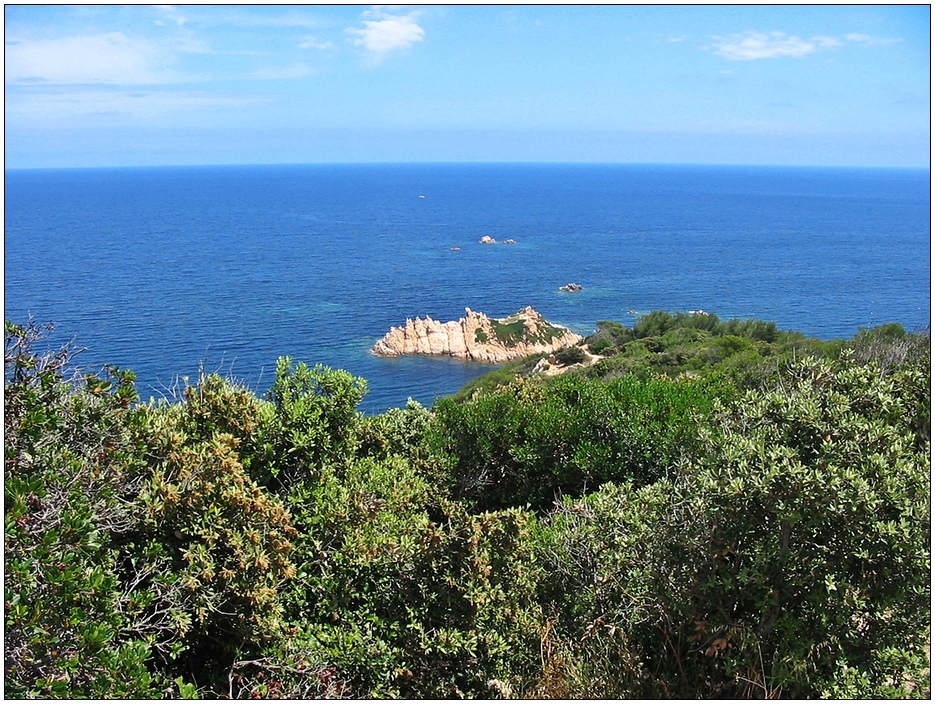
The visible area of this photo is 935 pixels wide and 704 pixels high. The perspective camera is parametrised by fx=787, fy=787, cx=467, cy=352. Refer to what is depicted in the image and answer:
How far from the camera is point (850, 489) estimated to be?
519 cm

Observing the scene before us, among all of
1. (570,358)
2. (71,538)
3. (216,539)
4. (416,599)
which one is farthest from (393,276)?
(71,538)

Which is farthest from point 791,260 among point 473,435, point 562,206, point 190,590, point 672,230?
point 190,590

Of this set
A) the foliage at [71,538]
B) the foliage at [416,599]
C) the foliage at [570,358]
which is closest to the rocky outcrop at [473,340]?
the foliage at [570,358]

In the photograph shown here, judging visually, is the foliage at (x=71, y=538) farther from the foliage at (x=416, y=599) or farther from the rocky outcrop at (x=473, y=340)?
the rocky outcrop at (x=473, y=340)

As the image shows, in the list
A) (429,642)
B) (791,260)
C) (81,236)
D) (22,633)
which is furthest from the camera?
(81,236)

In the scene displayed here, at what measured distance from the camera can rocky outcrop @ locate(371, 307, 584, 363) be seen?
68.2 metres

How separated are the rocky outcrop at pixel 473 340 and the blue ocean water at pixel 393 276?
6.22 feet

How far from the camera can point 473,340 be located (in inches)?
2709

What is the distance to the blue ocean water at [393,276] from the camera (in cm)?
6856

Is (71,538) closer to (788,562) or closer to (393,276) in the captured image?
(788,562)

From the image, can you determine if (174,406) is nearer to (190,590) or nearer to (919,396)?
(190,590)

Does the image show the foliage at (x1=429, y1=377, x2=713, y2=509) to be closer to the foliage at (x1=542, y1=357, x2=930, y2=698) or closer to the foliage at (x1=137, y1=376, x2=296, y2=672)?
the foliage at (x1=542, y1=357, x2=930, y2=698)

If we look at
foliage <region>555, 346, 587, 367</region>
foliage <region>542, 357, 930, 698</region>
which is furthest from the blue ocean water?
foliage <region>542, 357, 930, 698</region>

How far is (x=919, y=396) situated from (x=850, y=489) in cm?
244
